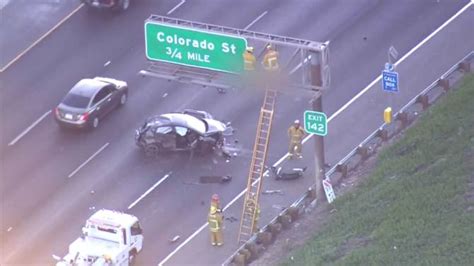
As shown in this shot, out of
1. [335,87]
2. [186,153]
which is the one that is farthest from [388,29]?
[186,153]

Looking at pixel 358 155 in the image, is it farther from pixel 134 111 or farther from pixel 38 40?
pixel 38 40

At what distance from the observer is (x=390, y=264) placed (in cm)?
4484

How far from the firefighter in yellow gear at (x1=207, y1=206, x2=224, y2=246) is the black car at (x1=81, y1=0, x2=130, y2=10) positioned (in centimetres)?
1459

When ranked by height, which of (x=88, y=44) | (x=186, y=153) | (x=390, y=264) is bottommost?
(x=390, y=264)

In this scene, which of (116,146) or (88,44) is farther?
(88,44)

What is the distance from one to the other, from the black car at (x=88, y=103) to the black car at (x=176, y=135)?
2172 mm

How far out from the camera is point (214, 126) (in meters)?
56.0

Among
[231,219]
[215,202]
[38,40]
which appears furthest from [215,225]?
[38,40]

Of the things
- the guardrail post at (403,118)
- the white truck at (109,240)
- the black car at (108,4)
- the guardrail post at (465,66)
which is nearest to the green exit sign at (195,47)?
the white truck at (109,240)

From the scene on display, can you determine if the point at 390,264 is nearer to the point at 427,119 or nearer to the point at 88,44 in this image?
the point at 427,119

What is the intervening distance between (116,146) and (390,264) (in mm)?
14717

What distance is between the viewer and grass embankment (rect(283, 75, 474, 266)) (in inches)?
1780

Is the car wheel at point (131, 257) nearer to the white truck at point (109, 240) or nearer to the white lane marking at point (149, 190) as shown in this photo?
the white truck at point (109, 240)

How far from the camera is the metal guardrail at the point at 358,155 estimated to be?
49.8 m
